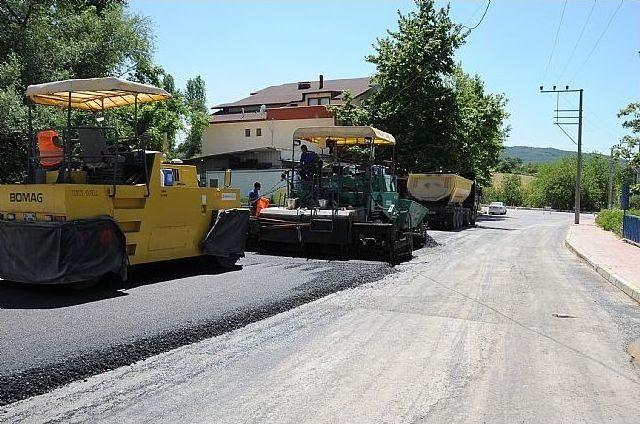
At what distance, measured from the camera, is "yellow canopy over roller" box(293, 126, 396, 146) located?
1481 cm

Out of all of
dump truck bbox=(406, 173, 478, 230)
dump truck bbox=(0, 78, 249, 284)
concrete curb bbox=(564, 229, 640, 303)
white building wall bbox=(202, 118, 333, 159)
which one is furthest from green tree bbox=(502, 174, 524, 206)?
dump truck bbox=(0, 78, 249, 284)

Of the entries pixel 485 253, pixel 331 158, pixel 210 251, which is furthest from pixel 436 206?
pixel 210 251

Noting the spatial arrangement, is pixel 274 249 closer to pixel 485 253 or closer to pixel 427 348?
pixel 485 253

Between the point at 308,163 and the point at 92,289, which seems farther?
the point at 308,163

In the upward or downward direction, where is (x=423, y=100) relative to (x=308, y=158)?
upward

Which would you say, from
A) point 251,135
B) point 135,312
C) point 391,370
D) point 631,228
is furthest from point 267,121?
point 391,370

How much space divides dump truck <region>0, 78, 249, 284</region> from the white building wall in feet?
97.2

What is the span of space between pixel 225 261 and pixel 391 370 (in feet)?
20.6

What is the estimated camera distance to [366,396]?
16.5ft

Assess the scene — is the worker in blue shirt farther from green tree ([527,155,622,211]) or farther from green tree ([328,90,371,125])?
green tree ([527,155,622,211])

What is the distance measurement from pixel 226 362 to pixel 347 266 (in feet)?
22.3

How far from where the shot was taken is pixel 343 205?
48.8 feet

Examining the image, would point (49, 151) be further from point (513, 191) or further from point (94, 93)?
point (513, 191)

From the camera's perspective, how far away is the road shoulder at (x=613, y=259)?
468 inches
